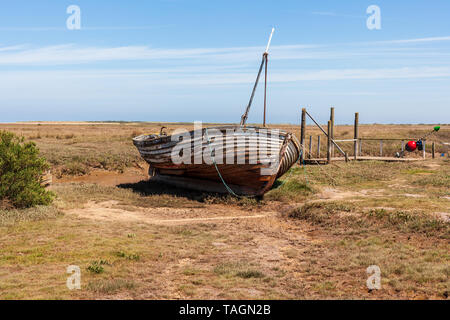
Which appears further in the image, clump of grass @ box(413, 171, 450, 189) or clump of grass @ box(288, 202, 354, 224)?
clump of grass @ box(413, 171, 450, 189)

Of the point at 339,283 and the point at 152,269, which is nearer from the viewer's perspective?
the point at 339,283

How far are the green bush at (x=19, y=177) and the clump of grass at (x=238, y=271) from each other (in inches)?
270

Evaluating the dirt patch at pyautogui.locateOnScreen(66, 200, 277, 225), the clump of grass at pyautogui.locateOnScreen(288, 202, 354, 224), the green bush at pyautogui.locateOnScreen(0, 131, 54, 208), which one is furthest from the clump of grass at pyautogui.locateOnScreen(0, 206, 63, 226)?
the clump of grass at pyautogui.locateOnScreen(288, 202, 354, 224)

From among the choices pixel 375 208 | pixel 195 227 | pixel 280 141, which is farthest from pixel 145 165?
pixel 375 208

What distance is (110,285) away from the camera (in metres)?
6.65

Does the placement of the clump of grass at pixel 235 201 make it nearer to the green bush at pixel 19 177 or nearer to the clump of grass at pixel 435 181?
the green bush at pixel 19 177

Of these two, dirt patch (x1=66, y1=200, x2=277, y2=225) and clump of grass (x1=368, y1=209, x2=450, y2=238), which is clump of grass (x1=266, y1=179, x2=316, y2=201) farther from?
clump of grass (x1=368, y1=209, x2=450, y2=238)

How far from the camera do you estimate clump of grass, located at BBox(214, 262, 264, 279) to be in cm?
751

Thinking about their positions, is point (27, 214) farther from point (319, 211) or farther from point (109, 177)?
point (109, 177)

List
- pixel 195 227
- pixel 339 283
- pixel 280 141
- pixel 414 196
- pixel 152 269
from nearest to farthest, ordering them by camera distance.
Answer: pixel 339 283 → pixel 152 269 → pixel 195 227 → pixel 414 196 → pixel 280 141

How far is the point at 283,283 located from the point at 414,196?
28.8ft

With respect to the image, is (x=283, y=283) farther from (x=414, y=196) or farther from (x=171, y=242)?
(x=414, y=196)

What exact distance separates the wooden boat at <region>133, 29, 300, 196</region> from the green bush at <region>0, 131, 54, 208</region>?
217 inches
